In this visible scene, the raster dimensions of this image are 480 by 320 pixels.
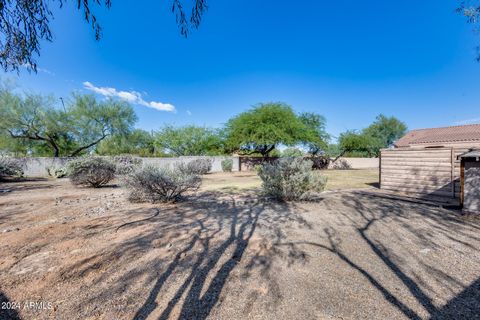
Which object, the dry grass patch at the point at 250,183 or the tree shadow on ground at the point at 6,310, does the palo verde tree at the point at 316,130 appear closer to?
the dry grass patch at the point at 250,183

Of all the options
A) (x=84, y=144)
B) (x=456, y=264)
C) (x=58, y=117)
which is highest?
(x=58, y=117)

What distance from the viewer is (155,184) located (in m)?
5.34

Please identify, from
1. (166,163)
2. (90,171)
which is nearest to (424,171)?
(166,163)

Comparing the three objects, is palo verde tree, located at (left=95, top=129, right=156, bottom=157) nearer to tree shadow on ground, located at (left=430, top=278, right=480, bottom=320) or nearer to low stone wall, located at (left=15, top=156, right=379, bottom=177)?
low stone wall, located at (left=15, top=156, right=379, bottom=177)

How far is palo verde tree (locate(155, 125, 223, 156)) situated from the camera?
902 inches

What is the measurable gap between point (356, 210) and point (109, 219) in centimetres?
533

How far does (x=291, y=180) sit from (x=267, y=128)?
40.2ft

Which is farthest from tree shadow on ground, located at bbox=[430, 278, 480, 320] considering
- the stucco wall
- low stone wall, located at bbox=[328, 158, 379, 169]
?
low stone wall, located at bbox=[328, 158, 379, 169]

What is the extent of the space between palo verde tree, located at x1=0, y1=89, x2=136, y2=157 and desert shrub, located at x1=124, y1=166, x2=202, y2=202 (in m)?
15.9

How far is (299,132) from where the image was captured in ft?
60.4

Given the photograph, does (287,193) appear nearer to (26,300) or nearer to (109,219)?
(109,219)

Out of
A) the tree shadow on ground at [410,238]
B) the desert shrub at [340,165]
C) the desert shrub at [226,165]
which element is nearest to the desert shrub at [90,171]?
the tree shadow on ground at [410,238]

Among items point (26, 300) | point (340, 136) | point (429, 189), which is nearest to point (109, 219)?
point (26, 300)

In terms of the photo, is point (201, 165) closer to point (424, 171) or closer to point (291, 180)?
point (291, 180)
